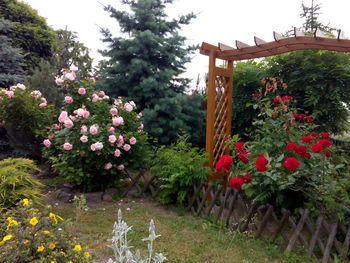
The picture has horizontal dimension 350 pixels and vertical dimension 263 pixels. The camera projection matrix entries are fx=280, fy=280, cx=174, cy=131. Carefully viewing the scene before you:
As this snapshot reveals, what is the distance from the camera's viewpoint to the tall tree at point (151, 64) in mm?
5199

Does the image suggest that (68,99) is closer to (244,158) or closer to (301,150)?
(244,158)

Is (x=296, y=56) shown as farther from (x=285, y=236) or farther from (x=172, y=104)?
(x=285, y=236)

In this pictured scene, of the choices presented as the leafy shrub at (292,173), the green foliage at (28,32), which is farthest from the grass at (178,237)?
the green foliage at (28,32)

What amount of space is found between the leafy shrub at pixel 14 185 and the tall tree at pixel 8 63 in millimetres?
3156

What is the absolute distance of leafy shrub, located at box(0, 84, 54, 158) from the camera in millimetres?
4691

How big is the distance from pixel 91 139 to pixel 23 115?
1837 mm

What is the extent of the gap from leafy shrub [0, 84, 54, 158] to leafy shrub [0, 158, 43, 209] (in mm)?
1493

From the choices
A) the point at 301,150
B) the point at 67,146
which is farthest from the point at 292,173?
the point at 67,146

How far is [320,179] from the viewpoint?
2795 mm

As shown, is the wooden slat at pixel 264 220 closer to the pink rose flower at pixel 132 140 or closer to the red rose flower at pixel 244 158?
the red rose flower at pixel 244 158

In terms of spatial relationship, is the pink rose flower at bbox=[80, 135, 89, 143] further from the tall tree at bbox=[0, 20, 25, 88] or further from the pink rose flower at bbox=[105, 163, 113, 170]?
the tall tree at bbox=[0, 20, 25, 88]

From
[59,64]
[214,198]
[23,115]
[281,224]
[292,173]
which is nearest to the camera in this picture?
[281,224]

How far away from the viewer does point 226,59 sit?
415 cm

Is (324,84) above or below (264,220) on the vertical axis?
above
